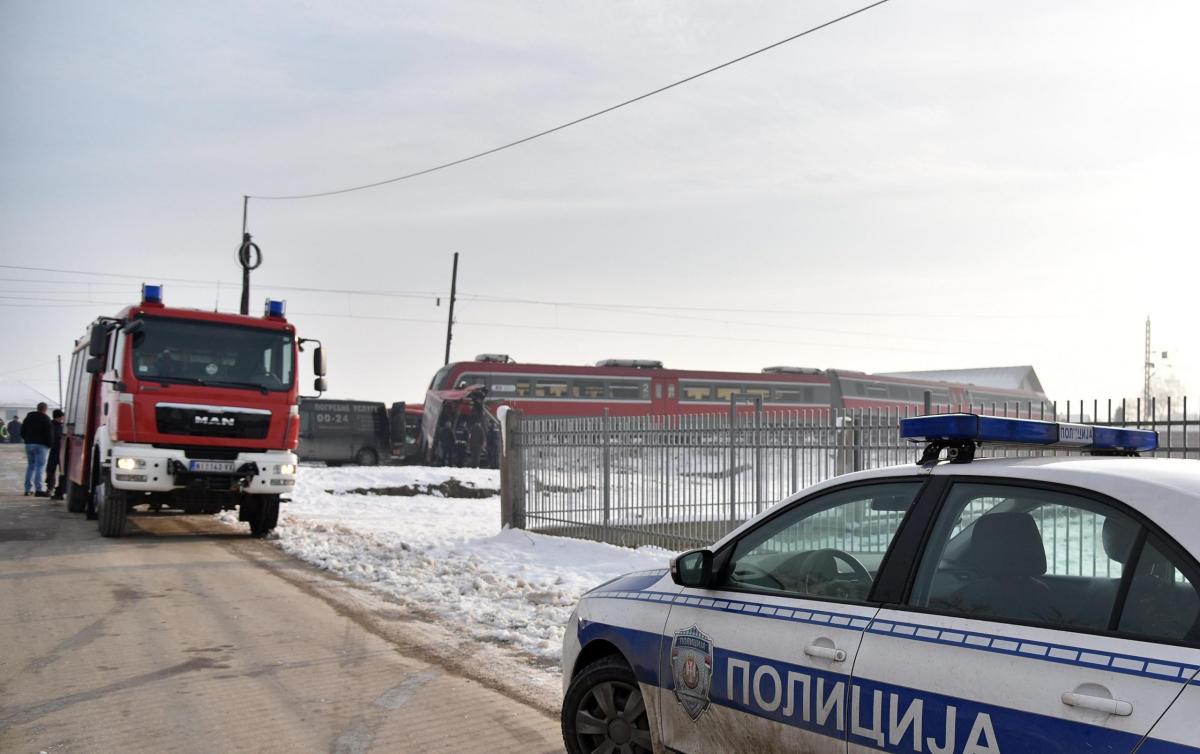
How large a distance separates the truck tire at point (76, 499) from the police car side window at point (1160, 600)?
18.7 meters

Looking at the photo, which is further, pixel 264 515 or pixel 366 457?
pixel 366 457

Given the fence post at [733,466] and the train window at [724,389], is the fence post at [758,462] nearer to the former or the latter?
the fence post at [733,466]

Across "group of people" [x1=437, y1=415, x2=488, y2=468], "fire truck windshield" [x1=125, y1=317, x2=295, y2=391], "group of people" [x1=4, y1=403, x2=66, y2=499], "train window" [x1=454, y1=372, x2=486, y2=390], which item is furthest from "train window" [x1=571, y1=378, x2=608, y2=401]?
"fire truck windshield" [x1=125, y1=317, x2=295, y2=391]

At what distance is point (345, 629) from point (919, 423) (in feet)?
19.4

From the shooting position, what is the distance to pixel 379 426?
3881cm

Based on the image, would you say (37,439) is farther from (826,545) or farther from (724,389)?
(724,389)

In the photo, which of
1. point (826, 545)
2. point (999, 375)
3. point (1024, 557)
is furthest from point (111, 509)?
point (999, 375)

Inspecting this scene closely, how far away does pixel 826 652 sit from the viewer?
340 centimetres

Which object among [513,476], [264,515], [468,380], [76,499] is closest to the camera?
[264,515]

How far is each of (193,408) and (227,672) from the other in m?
7.71

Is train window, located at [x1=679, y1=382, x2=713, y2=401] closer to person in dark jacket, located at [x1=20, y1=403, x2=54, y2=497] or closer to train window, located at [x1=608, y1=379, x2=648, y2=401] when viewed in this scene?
train window, located at [x1=608, y1=379, x2=648, y2=401]

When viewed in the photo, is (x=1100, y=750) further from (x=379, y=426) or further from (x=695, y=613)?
(x=379, y=426)

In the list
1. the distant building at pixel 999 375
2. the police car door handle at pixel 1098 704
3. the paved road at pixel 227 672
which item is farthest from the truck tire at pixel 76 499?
the distant building at pixel 999 375

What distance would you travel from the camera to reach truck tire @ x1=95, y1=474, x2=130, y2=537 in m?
13.9
